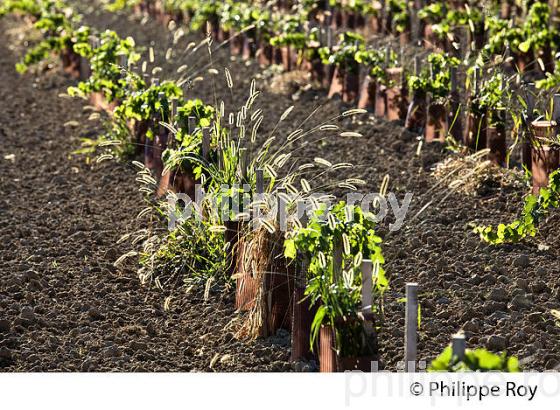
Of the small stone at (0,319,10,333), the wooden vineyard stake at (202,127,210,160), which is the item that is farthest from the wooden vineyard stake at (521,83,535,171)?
the small stone at (0,319,10,333)

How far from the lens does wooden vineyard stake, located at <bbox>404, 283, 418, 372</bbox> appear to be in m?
3.48

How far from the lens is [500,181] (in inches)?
237

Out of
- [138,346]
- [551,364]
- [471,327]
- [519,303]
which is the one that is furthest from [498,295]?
[138,346]

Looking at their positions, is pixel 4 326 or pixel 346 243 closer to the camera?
pixel 346 243

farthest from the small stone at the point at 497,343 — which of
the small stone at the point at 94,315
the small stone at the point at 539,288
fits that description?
the small stone at the point at 94,315

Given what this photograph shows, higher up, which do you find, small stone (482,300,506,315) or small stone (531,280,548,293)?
small stone (531,280,548,293)

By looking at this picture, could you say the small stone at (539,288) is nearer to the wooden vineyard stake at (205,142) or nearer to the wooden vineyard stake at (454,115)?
the wooden vineyard stake at (205,142)

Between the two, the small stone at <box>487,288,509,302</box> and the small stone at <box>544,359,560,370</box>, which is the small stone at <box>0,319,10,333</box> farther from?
the small stone at <box>544,359,560,370</box>

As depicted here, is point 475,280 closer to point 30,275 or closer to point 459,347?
point 459,347

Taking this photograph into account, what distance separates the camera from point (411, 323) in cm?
354

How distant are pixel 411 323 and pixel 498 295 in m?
1.18

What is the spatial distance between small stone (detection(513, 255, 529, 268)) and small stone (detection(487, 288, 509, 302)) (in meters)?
0.32

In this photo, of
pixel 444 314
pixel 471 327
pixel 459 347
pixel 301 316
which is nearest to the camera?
pixel 459 347
